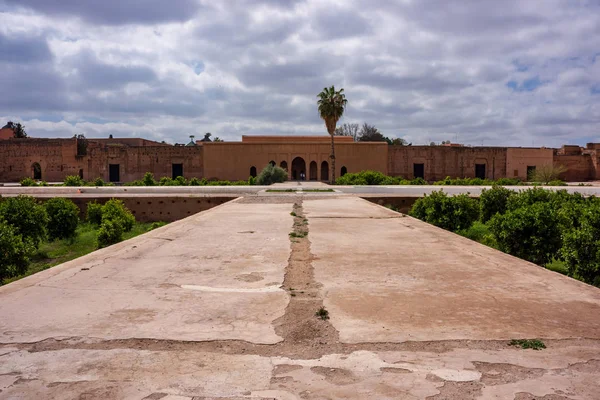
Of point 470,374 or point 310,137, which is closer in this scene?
point 470,374

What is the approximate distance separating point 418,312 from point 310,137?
3231 centimetres

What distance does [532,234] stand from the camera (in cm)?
710

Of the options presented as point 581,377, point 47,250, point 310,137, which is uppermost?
point 310,137

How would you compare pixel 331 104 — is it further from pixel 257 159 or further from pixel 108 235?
pixel 108 235

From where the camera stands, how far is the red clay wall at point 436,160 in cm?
3422

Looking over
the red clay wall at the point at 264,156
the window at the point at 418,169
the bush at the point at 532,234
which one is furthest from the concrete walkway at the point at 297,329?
the window at the point at 418,169

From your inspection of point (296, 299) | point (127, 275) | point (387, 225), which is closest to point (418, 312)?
point (296, 299)

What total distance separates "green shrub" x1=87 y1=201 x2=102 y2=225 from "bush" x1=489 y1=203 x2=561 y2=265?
11.1 metres

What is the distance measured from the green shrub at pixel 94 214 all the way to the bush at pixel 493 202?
10.7 m

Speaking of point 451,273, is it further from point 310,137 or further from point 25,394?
point 310,137

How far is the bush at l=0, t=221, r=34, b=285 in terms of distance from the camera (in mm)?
7191

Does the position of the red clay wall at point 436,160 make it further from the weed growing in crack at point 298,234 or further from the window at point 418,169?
the weed growing in crack at point 298,234

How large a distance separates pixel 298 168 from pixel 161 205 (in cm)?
2147

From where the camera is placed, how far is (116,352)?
8.03 feet
